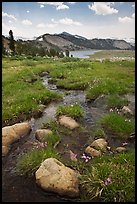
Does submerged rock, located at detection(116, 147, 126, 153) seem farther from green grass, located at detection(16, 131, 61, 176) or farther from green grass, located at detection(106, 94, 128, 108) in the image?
green grass, located at detection(106, 94, 128, 108)

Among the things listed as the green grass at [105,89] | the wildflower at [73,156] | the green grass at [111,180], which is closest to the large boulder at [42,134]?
the wildflower at [73,156]

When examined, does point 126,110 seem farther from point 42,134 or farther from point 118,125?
point 42,134

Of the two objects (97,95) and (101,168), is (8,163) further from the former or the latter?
(97,95)

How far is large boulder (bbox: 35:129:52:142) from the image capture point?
34.7ft

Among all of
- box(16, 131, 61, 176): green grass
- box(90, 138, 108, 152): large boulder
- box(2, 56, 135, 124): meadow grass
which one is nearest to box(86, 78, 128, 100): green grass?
box(2, 56, 135, 124): meadow grass

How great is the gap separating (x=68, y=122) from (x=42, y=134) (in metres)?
1.64

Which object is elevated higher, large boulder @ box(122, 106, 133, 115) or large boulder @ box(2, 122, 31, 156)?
large boulder @ box(122, 106, 133, 115)

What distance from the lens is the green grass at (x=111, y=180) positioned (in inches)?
282

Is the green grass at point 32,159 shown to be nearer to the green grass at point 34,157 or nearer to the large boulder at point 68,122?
the green grass at point 34,157

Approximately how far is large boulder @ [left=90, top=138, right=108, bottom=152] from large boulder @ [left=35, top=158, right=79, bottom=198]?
1.78 metres

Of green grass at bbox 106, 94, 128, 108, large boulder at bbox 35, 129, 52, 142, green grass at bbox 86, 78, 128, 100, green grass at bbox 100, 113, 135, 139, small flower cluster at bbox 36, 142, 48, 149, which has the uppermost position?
green grass at bbox 86, 78, 128, 100

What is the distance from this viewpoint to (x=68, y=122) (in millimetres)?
12070

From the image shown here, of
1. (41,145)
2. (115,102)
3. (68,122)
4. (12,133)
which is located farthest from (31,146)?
(115,102)

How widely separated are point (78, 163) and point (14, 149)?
256cm
